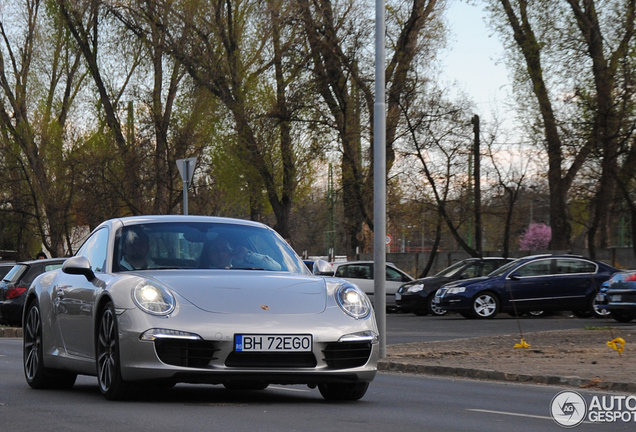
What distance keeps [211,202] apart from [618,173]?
700 inches

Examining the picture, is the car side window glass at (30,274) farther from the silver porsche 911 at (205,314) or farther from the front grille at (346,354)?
the front grille at (346,354)

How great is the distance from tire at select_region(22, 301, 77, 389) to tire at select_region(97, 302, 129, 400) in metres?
1.51

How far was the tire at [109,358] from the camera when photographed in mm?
8086

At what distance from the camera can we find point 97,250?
953cm

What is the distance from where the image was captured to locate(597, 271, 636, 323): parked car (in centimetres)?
2344

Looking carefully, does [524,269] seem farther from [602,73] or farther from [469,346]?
[469,346]

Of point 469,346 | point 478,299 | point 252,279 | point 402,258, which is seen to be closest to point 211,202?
point 402,258

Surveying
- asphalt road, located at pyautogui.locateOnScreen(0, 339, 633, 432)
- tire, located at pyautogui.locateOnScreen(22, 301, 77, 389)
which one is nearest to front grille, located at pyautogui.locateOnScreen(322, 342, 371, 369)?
asphalt road, located at pyautogui.locateOnScreen(0, 339, 633, 432)

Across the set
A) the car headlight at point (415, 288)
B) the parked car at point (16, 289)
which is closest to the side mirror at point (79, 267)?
the parked car at point (16, 289)

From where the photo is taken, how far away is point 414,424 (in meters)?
7.39

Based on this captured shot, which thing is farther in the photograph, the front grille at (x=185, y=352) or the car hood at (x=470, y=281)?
the car hood at (x=470, y=281)

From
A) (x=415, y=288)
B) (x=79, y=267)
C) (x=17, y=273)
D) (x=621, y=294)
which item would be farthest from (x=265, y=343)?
(x=415, y=288)

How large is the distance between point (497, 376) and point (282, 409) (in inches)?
212

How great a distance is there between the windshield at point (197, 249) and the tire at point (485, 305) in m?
18.7
